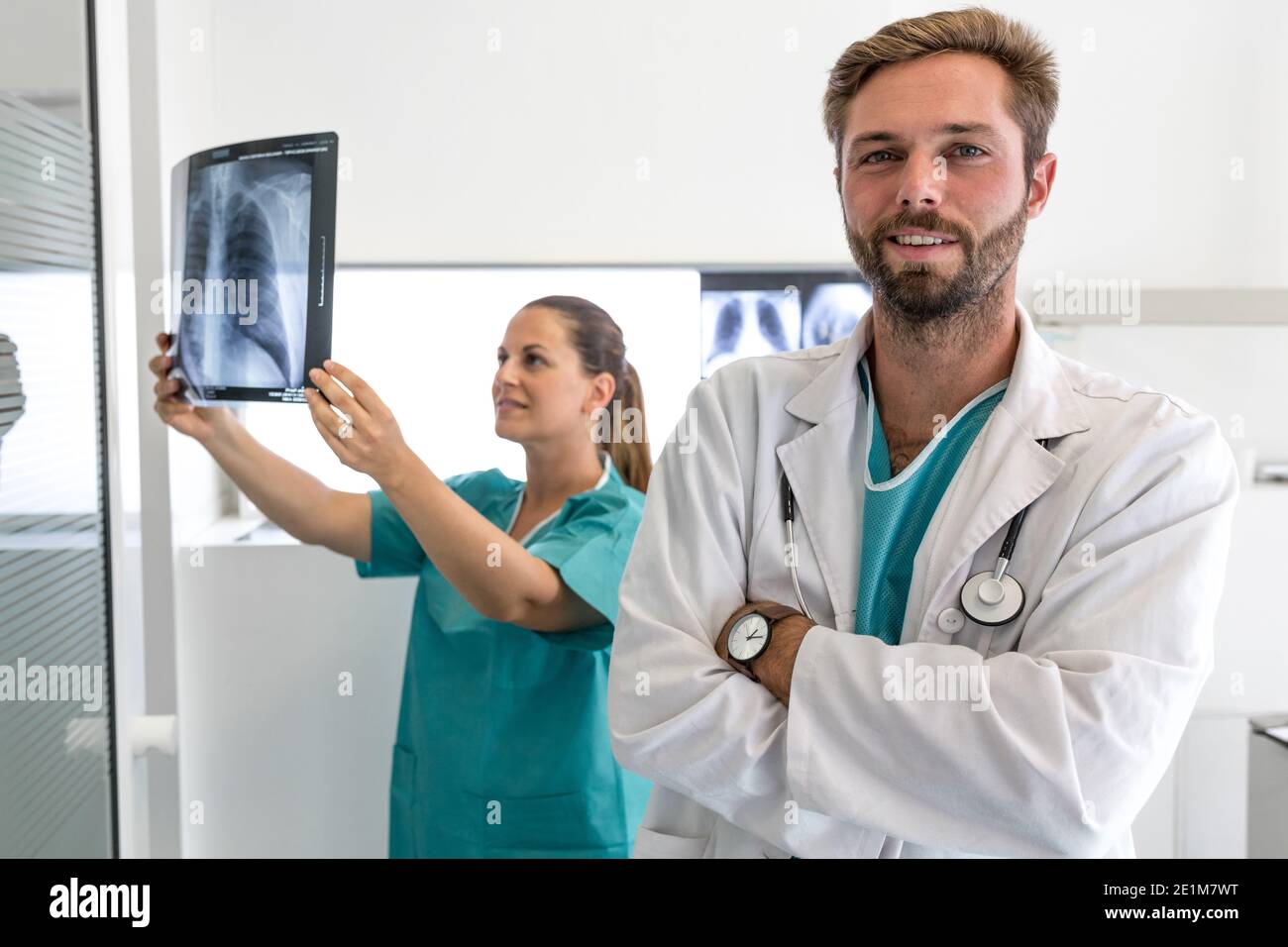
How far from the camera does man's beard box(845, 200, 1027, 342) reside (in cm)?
79

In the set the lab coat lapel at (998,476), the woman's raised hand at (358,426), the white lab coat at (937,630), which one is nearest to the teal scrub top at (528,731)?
the woman's raised hand at (358,426)

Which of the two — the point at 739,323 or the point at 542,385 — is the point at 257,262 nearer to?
the point at 542,385

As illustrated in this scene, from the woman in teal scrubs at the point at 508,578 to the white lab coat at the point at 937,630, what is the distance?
0.28m

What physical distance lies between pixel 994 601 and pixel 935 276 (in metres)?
0.24

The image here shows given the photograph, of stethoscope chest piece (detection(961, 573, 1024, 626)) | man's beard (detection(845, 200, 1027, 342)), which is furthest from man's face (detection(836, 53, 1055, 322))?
stethoscope chest piece (detection(961, 573, 1024, 626))

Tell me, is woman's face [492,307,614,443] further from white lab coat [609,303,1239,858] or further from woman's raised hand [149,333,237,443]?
white lab coat [609,303,1239,858]

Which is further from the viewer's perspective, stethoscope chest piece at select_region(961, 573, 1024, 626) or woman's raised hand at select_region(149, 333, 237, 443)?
woman's raised hand at select_region(149, 333, 237, 443)

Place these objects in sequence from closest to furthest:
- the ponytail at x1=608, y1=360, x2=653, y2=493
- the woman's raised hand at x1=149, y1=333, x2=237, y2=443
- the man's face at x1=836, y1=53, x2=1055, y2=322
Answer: the man's face at x1=836, y1=53, x2=1055, y2=322 < the woman's raised hand at x1=149, y1=333, x2=237, y2=443 < the ponytail at x1=608, y1=360, x2=653, y2=493

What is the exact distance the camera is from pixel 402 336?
1.80 metres

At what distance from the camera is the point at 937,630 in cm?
76

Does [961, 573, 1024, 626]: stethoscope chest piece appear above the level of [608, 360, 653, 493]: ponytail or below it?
below

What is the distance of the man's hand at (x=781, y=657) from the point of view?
2.41 ft

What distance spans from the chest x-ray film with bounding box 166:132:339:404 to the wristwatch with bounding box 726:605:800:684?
45 centimetres
